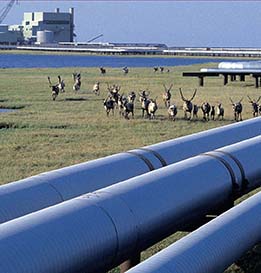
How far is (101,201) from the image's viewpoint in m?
7.11

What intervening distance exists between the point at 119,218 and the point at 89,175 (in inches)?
69.8

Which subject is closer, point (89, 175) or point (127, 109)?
point (89, 175)

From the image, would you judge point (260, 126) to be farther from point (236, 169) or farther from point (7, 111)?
point (7, 111)

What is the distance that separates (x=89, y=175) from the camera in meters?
8.80

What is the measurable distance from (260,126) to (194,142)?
2928mm

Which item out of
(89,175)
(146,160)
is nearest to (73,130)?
(146,160)

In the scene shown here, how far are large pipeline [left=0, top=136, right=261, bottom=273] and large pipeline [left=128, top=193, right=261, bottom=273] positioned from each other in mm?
563

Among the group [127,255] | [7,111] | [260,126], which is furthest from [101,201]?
[7,111]

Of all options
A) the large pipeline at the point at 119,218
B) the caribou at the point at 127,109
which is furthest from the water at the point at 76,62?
the large pipeline at the point at 119,218

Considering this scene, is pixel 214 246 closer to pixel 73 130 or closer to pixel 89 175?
pixel 89 175

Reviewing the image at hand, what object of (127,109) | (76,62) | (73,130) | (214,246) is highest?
(214,246)

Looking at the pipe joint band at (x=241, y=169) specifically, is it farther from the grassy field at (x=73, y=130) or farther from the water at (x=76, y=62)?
the water at (x=76, y=62)

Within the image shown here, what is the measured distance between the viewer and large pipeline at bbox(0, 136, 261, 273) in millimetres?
5957

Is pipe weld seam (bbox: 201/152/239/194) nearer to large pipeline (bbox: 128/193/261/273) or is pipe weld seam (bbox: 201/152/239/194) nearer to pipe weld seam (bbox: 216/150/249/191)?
pipe weld seam (bbox: 216/150/249/191)
